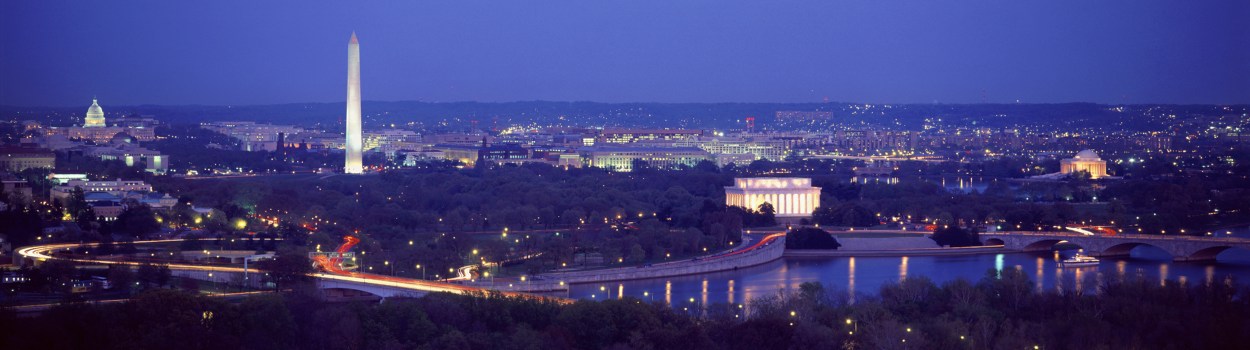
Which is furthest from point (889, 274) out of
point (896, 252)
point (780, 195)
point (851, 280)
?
point (780, 195)

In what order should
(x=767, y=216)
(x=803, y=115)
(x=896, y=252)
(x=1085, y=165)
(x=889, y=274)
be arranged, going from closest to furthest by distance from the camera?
(x=889, y=274), (x=896, y=252), (x=767, y=216), (x=1085, y=165), (x=803, y=115)

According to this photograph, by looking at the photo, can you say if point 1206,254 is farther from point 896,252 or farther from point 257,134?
point 257,134

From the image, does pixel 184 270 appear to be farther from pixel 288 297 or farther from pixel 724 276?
pixel 724 276

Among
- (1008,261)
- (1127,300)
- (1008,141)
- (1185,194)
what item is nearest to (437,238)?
(1008,261)

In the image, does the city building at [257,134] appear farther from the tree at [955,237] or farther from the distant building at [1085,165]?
the tree at [955,237]

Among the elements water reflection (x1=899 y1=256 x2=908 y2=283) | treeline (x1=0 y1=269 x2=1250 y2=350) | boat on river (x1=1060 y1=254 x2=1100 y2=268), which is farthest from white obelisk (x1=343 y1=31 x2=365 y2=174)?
treeline (x1=0 y1=269 x2=1250 y2=350)

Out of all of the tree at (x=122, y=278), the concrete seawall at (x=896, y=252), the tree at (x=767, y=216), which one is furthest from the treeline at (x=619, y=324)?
the tree at (x=767, y=216)
